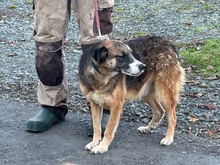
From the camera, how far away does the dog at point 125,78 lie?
5078 mm

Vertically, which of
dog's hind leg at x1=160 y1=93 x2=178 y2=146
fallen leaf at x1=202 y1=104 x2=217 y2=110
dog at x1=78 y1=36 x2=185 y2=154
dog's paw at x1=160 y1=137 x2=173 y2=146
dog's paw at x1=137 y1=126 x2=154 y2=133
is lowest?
fallen leaf at x1=202 y1=104 x2=217 y2=110

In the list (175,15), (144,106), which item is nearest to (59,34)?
(144,106)

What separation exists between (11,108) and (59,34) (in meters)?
1.46

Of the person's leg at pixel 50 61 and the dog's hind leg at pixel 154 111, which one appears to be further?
the dog's hind leg at pixel 154 111

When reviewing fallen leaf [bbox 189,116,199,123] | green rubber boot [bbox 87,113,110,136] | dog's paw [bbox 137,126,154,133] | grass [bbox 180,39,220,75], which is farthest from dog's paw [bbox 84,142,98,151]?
grass [bbox 180,39,220,75]

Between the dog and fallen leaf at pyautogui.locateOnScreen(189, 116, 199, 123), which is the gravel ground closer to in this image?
fallen leaf at pyautogui.locateOnScreen(189, 116, 199, 123)

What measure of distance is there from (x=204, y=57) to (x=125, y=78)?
3.34 metres

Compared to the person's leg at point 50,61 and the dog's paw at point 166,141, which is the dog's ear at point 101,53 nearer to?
the person's leg at point 50,61

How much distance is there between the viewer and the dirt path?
4977mm

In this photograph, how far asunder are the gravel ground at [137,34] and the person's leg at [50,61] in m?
0.59

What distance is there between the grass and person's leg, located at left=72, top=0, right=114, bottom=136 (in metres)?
2.72

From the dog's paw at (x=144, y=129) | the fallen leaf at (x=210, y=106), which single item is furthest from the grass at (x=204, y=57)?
the dog's paw at (x=144, y=129)

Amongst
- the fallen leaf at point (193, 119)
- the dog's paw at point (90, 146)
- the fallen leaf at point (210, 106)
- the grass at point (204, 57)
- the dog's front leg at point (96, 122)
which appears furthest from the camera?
the grass at point (204, 57)

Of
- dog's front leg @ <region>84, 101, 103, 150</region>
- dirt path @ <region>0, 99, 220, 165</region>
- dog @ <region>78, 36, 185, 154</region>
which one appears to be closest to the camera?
dirt path @ <region>0, 99, 220, 165</region>
